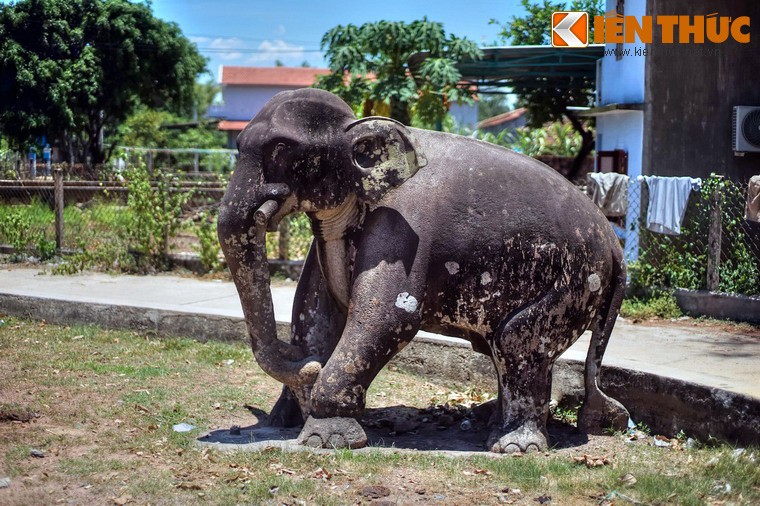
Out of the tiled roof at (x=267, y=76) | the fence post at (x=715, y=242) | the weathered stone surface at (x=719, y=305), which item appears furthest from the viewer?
the tiled roof at (x=267, y=76)

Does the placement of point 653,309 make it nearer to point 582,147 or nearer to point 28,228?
point 28,228

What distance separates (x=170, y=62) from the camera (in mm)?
24953

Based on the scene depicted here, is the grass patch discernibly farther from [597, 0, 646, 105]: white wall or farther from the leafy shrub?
the leafy shrub

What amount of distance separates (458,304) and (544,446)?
951 mm

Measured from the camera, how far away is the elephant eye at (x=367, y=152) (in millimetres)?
5082

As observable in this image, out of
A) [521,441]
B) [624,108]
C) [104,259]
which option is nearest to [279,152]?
[521,441]

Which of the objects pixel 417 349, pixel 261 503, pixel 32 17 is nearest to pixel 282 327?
pixel 417 349

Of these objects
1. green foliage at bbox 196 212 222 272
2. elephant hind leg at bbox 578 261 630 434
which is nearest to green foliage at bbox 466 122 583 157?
green foliage at bbox 196 212 222 272

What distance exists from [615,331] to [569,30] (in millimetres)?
8098

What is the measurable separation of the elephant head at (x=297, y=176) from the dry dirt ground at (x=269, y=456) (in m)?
0.77

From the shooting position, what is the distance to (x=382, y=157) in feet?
16.7

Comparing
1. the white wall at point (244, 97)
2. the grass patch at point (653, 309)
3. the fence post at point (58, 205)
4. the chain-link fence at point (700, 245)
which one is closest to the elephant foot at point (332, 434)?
the grass patch at point (653, 309)

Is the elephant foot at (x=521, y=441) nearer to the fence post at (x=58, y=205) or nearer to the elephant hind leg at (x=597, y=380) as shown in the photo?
the elephant hind leg at (x=597, y=380)

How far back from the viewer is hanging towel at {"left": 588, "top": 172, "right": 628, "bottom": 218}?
10562 millimetres
